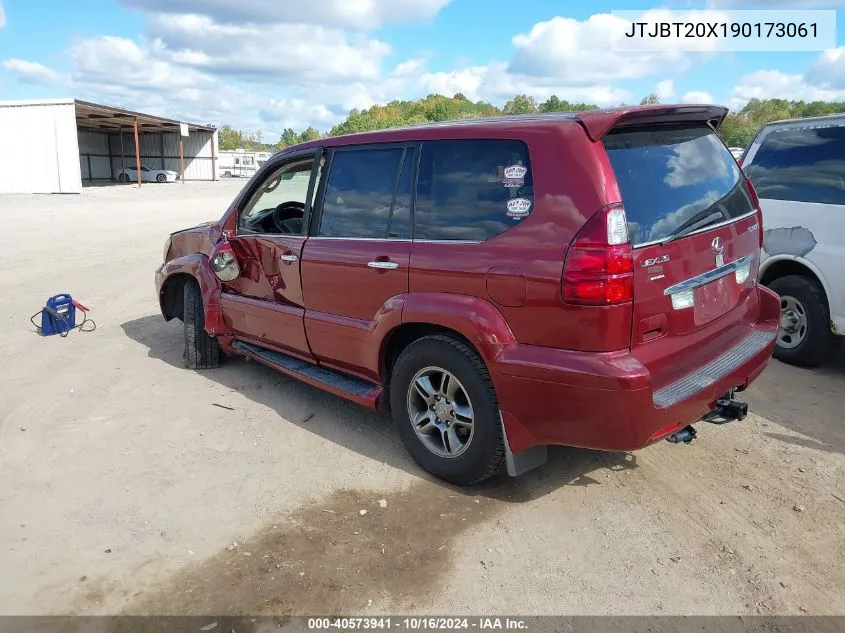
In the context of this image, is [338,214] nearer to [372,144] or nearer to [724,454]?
[372,144]

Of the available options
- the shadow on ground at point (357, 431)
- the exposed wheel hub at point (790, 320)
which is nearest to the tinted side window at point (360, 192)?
the shadow on ground at point (357, 431)

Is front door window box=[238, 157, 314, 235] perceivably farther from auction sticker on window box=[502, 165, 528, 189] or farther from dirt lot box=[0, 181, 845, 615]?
auction sticker on window box=[502, 165, 528, 189]

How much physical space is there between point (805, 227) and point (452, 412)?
12.0 feet

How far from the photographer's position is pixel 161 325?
7.10 m

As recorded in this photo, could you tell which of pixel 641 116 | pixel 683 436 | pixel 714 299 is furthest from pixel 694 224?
pixel 683 436

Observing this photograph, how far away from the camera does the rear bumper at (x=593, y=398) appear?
2854mm

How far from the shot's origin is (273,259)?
4.64 m

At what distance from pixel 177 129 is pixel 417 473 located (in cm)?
4709

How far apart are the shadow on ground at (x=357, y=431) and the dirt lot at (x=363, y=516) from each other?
0.02 metres

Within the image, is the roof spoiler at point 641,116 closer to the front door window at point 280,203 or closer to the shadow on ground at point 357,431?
the shadow on ground at point 357,431

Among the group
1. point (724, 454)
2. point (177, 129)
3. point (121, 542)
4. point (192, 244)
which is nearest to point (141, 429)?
point (121, 542)

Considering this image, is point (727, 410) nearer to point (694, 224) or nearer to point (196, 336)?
point (694, 224)

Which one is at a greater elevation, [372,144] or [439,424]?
[372,144]

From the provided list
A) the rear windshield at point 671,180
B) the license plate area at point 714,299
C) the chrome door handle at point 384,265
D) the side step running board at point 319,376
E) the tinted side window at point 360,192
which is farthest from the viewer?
the side step running board at point 319,376
